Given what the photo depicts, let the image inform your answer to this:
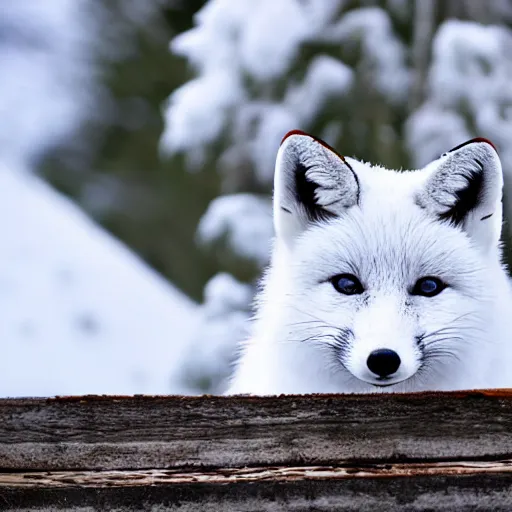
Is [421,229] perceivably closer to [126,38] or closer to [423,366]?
[423,366]

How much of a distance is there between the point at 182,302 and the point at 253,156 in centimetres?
153

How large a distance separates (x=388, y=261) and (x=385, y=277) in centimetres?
3

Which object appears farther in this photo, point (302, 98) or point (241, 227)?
point (302, 98)

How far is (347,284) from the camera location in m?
1.61

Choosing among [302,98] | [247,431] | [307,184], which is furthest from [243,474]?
[302,98]

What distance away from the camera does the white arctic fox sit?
1.54 meters

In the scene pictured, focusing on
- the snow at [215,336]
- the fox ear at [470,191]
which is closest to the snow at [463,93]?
the snow at [215,336]

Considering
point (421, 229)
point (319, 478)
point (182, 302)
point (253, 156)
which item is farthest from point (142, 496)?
point (182, 302)

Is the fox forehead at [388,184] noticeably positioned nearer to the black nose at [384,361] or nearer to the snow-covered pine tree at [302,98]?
the black nose at [384,361]

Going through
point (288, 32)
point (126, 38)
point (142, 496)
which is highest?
point (126, 38)

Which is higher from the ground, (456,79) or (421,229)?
(456,79)

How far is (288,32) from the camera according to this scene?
4.85 m

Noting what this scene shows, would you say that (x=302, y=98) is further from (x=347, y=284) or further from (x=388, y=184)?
(x=347, y=284)

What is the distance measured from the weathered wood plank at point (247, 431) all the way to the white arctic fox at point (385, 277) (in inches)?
7.8
